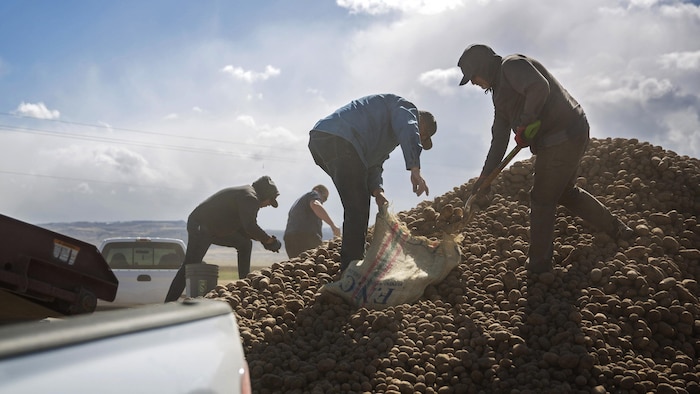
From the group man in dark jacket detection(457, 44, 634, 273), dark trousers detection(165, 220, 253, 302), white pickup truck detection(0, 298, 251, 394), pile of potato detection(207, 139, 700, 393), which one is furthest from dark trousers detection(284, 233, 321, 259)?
white pickup truck detection(0, 298, 251, 394)

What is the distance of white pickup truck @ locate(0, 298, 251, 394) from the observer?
1.25m

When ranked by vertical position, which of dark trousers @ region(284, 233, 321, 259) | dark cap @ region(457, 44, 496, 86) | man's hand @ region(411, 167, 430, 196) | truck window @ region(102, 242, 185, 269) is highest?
dark cap @ region(457, 44, 496, 86)

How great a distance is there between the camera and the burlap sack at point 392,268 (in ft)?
17.1

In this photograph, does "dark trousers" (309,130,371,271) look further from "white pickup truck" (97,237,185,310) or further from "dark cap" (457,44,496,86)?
"white pickup truck" (97,237,185,310)

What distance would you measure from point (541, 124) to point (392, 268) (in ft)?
4.93

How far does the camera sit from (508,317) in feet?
16.3

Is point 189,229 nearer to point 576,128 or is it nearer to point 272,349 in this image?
point 272,349

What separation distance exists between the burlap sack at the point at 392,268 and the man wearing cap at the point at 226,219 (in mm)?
2210

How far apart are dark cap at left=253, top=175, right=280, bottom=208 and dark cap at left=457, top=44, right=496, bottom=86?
300 centimetres

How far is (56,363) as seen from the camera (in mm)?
1292

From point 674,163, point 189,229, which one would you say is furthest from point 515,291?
point 189,229

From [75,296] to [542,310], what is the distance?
12.3ft

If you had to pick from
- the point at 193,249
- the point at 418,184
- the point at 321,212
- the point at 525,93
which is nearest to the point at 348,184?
the point at 418,184

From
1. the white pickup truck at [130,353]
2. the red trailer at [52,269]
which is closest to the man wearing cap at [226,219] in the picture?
the red trailer at [52,269]
